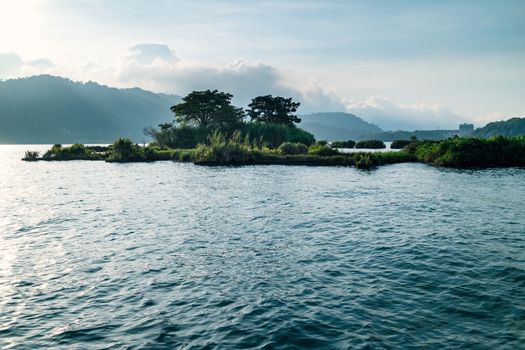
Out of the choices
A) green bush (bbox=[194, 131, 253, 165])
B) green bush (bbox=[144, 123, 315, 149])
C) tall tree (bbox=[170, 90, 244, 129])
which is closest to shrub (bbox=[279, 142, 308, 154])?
green bush (bbox=[194, 131, 253, 165])

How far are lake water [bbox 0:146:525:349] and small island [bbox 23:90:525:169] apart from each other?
33.7 m

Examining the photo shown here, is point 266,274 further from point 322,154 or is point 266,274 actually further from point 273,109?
point 273,109

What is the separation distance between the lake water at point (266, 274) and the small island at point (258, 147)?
33.7 meters

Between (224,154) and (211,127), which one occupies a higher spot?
(211,127)

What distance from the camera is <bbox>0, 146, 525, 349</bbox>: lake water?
9.76 m

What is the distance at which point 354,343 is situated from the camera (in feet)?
29.8

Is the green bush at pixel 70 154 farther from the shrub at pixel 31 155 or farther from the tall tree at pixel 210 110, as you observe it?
the tall tree at pixel 210 110

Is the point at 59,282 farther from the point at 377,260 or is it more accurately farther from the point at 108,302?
the point at 377,260

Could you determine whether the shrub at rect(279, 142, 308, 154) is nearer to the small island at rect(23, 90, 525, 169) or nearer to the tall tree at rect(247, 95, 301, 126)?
the small island at rect(23, 90, 525, 169)

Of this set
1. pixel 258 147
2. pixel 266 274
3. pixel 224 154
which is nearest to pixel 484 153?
pixel 258 147

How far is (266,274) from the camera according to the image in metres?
14.3

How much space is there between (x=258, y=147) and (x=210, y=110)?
25.1 meters

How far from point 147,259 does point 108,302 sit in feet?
14.4

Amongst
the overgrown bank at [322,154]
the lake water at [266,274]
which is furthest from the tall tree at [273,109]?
the lake water at [266,274]
